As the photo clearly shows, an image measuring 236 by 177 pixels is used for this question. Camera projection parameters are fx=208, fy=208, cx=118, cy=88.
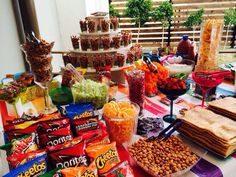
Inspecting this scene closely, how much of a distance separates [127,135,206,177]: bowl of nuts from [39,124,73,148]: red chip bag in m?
0.24

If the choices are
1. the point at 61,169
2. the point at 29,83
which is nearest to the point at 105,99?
the point at 29,83

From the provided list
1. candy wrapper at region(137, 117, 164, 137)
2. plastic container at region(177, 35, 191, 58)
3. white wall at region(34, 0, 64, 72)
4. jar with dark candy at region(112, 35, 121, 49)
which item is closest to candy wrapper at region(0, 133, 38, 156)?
candy wrapper at region(137, 117, 164, 137)

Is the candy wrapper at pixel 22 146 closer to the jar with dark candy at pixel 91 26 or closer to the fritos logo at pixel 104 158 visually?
the fritos logo at pixel 104 158

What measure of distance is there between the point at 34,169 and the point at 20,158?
0.07 m

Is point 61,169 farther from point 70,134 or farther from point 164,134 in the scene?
point 164,134

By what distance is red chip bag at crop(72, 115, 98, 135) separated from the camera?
806 mm

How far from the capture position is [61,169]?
2.00 feet

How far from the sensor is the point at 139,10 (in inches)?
174

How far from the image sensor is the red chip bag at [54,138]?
2.39 feet

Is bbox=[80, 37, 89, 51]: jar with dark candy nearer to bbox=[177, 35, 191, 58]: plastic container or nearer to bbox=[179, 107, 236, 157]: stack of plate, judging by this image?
bbox=[177, 35, 191, 58]: plastic container

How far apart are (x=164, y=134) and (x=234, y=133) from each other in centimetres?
25

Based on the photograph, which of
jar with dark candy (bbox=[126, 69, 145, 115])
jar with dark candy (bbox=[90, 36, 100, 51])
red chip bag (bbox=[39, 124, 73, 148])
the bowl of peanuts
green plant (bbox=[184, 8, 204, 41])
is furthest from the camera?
green plant (bbox=[184, 8, 204, 41])

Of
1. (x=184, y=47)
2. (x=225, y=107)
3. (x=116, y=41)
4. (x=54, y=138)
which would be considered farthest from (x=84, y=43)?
(x=225, y=107)

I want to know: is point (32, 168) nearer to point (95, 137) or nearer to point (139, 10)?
point (95, 137)
